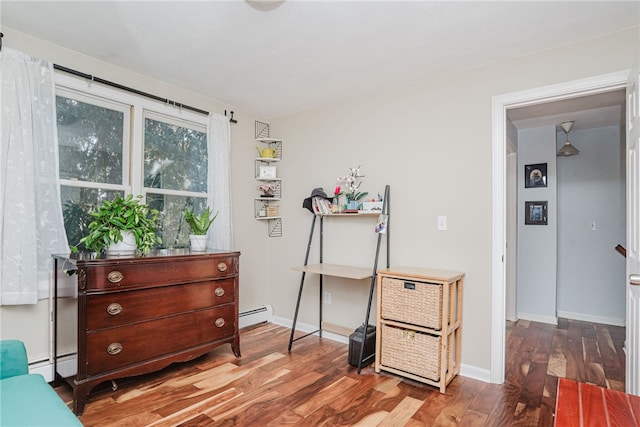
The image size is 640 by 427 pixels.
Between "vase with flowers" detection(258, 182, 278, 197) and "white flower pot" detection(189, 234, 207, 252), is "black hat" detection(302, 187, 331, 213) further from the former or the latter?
"white flower pot" detection(189, 234, 207, 252)

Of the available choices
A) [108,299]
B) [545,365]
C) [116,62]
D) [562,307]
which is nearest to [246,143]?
[116,62]

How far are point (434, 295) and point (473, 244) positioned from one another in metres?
0.56

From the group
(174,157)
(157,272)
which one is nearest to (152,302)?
(157,272)

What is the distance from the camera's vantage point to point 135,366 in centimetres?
229

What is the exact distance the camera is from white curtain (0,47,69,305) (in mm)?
2178

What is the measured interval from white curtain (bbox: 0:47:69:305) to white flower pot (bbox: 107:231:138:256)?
0.36 metres

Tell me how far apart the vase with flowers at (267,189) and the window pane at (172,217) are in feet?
2.53

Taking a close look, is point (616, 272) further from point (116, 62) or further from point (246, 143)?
point (116, 62)

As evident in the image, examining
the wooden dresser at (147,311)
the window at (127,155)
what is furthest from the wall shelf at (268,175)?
the wooden dresser at (147,311)

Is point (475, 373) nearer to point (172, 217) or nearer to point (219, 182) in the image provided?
point (219, 182)

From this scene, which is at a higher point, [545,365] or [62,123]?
[62,123]

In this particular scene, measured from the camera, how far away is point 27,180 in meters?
2.24

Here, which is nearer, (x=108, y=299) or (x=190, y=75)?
(x=108, y=299)

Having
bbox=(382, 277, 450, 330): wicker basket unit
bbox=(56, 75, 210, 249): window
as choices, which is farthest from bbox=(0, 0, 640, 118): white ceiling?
bbox=(382, 277, 450, 330): wicker basket unit
